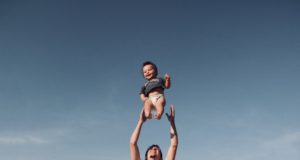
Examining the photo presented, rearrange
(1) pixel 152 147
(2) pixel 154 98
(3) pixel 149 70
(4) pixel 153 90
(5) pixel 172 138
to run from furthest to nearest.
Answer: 1. (3) pixel 149 70
2. (4) pixel 153 90
3. (2) pixel 154 98
4. (5) pixel 172 138
5. (1) pixel 152 147

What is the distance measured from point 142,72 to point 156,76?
1.17 ft

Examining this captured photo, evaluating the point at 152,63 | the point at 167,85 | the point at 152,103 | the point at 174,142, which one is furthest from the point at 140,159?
the point at 152,63

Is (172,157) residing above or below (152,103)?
below

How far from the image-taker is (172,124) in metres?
6.98

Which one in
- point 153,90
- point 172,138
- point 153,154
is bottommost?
point 153,154

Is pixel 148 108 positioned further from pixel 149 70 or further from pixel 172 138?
pixel 149 70

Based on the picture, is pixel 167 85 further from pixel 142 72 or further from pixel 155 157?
pixel 155 157

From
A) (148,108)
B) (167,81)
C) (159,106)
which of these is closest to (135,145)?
(148,108)

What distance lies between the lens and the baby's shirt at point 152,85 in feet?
25.5

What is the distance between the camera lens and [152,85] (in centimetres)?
785

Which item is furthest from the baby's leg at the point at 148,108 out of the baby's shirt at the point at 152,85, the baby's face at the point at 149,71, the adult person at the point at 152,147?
the baby's face at the point at 149,71

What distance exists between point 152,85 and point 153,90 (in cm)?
12

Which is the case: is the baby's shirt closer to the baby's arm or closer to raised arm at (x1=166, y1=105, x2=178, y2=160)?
the baby's arm

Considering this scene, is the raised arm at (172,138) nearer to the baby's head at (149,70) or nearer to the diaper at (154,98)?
the diaper at (154,98)
